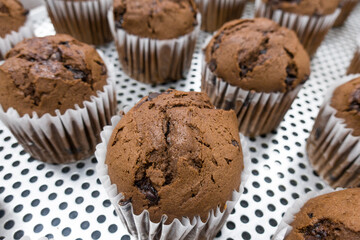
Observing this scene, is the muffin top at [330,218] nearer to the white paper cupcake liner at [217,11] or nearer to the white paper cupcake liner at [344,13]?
the white paper cupcake liner at [217,11]

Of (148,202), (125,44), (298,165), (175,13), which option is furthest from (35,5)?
(298,165)

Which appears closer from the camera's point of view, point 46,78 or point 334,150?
point 46,78

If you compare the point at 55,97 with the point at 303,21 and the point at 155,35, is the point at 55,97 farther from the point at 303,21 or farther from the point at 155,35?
the point at 303,21

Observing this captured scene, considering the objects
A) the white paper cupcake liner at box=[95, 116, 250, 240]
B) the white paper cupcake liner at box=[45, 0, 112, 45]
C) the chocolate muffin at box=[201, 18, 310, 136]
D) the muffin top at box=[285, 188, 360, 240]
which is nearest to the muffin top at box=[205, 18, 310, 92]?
the chocolate muffin at box=[201, 18, 310, 136]

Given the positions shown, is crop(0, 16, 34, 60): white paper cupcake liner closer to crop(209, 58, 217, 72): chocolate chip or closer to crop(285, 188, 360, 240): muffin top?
crop(209, 58, 217, 72): chocolate chip

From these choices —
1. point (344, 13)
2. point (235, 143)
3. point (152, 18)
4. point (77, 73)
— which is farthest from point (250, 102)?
point (344, 13)

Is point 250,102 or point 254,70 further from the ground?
point 254,70

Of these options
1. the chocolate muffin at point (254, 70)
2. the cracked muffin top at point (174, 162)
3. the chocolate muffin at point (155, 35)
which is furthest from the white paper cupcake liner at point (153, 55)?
the cracked muffin top at point (174, 162)
